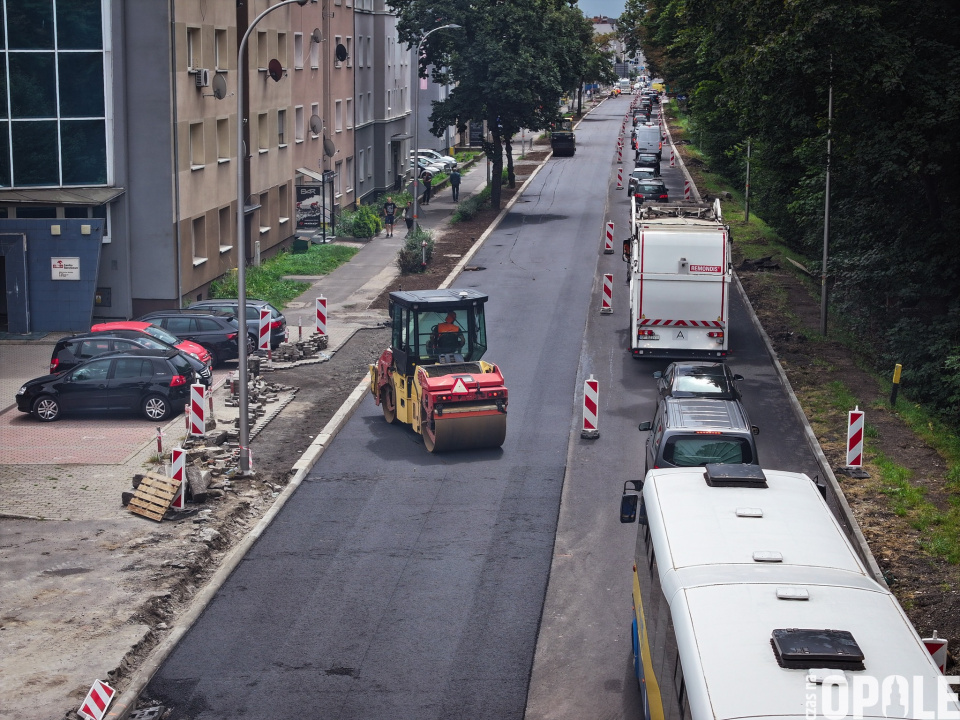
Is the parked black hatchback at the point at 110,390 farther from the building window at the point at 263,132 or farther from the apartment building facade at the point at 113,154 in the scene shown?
the building window at the point at 263,132

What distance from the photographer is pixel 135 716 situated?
465 inches

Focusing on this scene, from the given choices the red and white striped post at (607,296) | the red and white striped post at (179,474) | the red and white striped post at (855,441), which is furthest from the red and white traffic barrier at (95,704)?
the red and white striped post at (607,296)

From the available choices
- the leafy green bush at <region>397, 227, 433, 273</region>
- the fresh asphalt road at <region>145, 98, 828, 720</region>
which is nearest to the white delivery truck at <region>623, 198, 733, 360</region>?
the fresh asphalt road at <region>145, 98, 828, 720</region>

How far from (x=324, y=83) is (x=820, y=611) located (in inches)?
1897

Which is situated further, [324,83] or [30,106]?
[324,83]

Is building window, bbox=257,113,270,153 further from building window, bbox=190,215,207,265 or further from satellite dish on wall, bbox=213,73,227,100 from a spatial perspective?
building window, bbox=190,215,207,265

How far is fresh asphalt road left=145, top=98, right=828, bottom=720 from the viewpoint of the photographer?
40.7 ft

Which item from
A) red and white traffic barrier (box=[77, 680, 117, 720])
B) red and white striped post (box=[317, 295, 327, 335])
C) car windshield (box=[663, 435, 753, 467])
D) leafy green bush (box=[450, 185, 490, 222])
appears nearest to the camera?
red and white traffic barrier (box=[77, 680, 117, 720])

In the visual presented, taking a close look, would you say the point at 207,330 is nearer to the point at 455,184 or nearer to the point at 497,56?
the point at 497,56

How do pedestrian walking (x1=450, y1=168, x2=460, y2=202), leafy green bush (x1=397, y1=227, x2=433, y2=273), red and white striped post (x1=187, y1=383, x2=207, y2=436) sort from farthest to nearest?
pedestrian walking (x1=450, y1=168, x2=460, y2=202), leafy green bush (x1=397, y1=227, x2=433, y2=273), red and white striped post (x1=187, y1=383, x2=207, y2=436)

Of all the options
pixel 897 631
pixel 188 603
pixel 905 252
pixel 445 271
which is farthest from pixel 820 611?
pixel 445 271

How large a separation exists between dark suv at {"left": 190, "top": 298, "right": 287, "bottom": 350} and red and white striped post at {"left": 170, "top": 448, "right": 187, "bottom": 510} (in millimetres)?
11705

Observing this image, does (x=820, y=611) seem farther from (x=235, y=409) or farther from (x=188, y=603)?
(x=235, y=409)

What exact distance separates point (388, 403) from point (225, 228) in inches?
732
